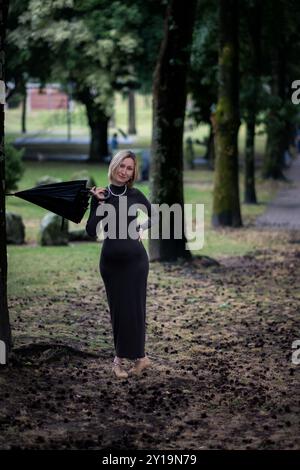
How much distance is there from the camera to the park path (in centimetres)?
2444

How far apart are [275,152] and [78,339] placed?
28.1 metres

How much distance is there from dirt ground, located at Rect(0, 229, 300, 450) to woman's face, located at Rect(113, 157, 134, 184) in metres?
1.83

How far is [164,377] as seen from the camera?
29.2 feet

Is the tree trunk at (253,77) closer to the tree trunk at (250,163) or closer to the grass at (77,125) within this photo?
the tree trunk at (250,163)

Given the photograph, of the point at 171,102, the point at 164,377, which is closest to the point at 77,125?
the point at 171,102

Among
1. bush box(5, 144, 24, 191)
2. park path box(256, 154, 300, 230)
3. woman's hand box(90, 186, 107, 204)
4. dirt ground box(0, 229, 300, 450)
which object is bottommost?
park path box(256, 154, 300, 230)

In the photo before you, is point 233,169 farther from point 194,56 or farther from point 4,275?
point 4,275

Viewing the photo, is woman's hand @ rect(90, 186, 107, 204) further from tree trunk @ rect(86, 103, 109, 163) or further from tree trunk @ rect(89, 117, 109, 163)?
tree trunk @ rect(89, 117, 109, 163)

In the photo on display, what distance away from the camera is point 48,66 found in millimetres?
41312

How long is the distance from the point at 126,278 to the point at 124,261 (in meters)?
0.16

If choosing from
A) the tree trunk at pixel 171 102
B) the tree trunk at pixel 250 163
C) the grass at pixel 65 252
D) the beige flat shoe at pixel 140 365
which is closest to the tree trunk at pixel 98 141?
the grass at pixel 65 252

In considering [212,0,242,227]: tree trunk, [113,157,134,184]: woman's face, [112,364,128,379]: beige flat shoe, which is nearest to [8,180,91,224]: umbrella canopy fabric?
[113,157,134,184]: woman's face

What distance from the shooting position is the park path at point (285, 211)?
2444cm

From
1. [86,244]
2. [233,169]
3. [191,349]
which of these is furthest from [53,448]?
[233,169]
